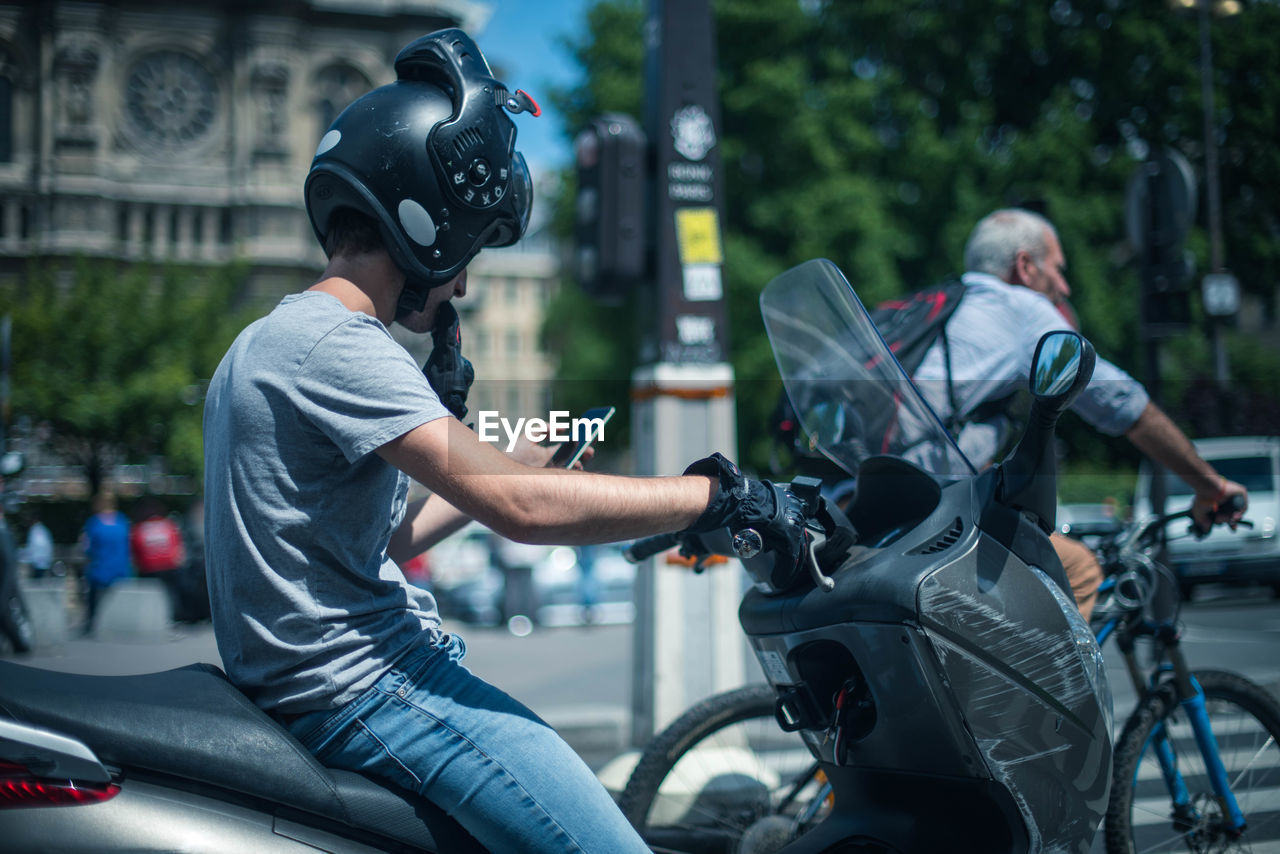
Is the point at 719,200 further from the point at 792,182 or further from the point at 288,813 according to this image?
the point at 792,182

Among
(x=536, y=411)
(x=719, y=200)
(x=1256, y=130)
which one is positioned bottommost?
(x=536, y=411)

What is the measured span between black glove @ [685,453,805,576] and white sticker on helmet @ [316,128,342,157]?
Result: 696 mm

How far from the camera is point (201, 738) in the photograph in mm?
1398

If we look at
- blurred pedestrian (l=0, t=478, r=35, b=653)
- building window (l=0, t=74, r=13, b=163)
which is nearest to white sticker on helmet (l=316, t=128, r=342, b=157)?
blurred pedestrian (l=0, t=478, r=35, b=653)

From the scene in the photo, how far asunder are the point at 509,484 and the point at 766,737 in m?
1.48

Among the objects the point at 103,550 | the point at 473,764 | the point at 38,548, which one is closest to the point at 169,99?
the point at 103,550

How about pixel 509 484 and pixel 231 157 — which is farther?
pixel 231 157

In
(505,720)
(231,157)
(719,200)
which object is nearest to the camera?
(505,720)

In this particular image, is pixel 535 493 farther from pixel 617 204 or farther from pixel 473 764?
pixel 617 204

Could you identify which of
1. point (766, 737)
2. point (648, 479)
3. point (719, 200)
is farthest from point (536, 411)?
point (719, 200)

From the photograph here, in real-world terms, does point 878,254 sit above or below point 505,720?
above

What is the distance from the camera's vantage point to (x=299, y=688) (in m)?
1.49

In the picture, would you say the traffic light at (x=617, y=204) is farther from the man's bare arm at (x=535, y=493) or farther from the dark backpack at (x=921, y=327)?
the man's bare arm at (x=535, y=493)

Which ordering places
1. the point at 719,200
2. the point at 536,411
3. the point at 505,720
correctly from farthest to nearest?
the point at 719,200, the point at 536,411, the point at 505,720
